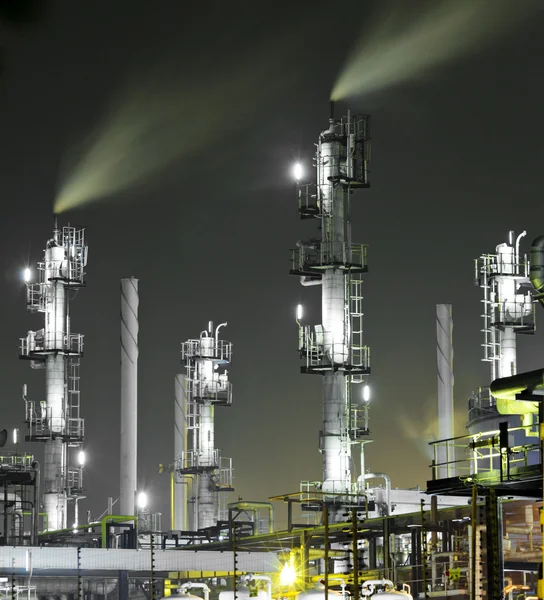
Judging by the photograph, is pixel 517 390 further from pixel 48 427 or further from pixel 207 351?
pixel 207 351

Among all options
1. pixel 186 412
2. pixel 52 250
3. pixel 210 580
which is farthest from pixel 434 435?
pixel 52 250

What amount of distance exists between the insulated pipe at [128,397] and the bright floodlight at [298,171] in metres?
16.6

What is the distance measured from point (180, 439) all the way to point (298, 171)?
30.5 metres

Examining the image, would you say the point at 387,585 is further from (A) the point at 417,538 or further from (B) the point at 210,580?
(B) the point at 210,580

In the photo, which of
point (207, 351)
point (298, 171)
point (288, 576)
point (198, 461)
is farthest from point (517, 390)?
point (207, 351)

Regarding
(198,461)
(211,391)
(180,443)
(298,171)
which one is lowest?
(198,461)

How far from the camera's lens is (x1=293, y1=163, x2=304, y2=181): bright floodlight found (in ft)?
174

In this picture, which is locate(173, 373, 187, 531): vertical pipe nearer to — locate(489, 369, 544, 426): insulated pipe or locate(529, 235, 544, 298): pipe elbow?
locate(529, 235, 544, 298): pipe elbow

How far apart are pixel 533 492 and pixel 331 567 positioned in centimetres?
2198

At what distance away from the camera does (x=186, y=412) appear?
75.8m

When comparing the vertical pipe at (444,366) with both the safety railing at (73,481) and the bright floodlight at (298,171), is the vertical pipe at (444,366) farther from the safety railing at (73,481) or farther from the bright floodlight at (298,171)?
the safety railing at (73,481)

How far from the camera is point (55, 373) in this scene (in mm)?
63438

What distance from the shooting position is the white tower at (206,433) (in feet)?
240

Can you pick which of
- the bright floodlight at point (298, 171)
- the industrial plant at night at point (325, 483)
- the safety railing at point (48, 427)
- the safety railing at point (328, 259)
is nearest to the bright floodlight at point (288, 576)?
the industrial plant at night at point (325, 483)
